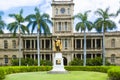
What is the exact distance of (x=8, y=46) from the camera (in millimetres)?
91562

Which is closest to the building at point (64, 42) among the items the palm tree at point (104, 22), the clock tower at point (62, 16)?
the clock tower at point (62, 16)

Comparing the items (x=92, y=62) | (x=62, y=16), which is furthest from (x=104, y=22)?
(x=62, y=16)

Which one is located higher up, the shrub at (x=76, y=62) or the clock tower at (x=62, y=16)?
the clock tower at (x=62, y=16)

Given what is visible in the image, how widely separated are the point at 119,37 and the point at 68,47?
1283 cm

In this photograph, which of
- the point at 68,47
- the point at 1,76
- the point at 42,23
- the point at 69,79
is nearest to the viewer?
the point at 1,76

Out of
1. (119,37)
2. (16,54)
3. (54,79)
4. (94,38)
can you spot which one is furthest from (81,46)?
(54,79)

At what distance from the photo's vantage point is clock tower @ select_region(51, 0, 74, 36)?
87.2 meters

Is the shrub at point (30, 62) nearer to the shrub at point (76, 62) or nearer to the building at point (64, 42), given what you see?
the shrub at point (76, 62)

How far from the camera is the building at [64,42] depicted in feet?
287

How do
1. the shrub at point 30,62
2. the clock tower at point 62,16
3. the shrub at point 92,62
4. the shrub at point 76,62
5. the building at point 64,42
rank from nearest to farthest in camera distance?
the shrub at point 92,62
the shrub at point 76,62
the shrub at point 30,62
the clock tower at point 62,16
the building at point 64,42

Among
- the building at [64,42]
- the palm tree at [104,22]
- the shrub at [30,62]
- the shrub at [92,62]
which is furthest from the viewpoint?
the building at [64,42]

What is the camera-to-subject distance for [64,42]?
88.0 m

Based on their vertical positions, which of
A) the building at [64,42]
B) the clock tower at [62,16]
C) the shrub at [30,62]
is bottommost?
the shrub at [30,62]

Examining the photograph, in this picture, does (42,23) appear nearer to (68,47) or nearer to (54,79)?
(68,47)
